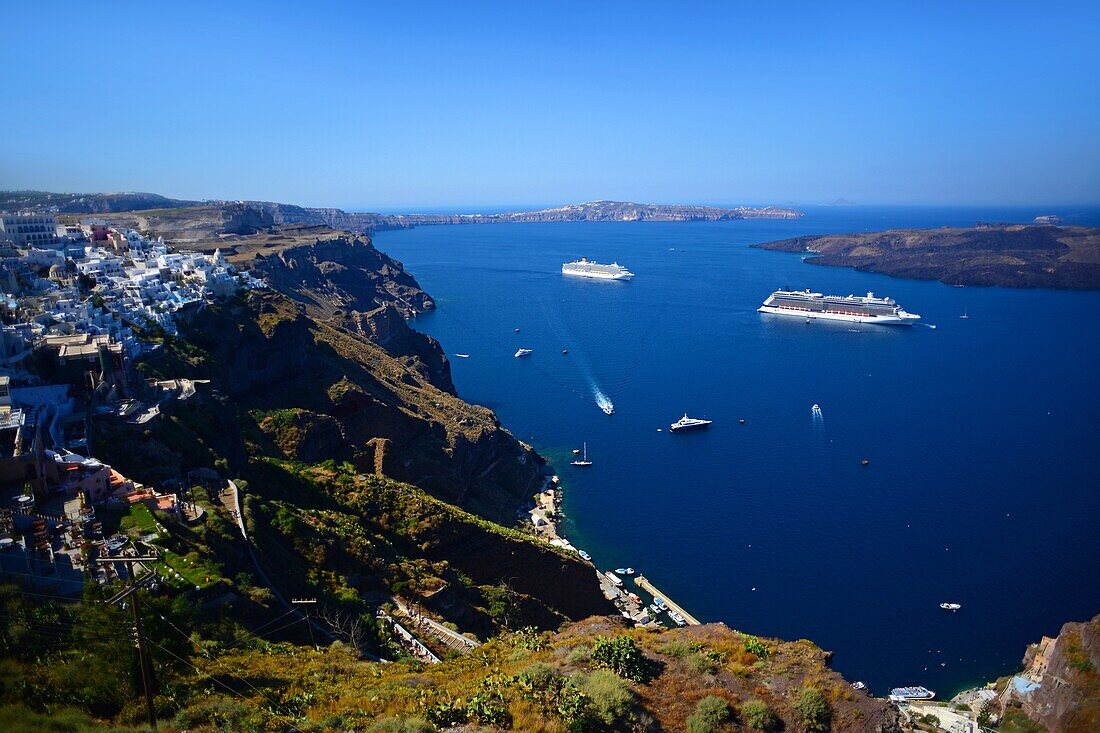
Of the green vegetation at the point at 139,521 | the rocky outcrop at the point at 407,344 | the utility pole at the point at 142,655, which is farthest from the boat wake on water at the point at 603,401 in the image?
the utility pole at the point at 142,655

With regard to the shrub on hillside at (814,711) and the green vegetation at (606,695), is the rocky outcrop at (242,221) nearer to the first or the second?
the green vegetation at (606,695)

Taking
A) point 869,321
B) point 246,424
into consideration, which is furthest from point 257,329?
point 869,321

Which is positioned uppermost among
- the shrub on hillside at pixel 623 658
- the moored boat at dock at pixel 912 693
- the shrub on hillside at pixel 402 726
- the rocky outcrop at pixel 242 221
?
→ the rocky outcrop at pixel 242 221

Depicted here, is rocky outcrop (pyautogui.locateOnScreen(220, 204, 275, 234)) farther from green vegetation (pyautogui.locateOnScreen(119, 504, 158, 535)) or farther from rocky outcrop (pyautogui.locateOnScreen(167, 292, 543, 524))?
green vegetation (pyautogui.locateOnScreen(119, 504, 158, 535))

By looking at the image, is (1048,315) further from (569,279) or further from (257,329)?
(257,329)

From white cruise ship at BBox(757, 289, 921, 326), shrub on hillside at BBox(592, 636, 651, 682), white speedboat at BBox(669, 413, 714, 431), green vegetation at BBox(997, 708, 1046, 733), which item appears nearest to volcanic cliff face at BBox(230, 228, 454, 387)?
white speedboat at BBox(669, 413, 714, 431)
